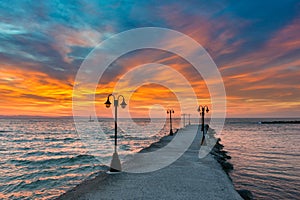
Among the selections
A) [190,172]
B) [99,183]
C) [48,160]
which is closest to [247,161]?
[190,172]

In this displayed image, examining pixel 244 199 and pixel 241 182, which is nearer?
pixel 244 199

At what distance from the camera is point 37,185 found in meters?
18.0

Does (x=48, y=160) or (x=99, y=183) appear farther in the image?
(x=48, y=160)

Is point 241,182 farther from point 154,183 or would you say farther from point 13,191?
point 13,191

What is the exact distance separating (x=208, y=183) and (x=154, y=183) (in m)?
2.85

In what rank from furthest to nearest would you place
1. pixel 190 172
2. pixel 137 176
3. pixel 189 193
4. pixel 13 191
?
1. pixel 13 191
2. pixel 190 172
3. pixel 137 176
4. pixel 189 193

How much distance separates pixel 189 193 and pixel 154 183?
2.31 m

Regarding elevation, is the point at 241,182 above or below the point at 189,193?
below

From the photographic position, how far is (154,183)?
501 inches

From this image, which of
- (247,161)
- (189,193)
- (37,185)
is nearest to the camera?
(189,193)

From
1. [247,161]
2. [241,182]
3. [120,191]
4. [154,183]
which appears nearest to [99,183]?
[120,191]

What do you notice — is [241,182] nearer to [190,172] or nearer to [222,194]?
[190,172]

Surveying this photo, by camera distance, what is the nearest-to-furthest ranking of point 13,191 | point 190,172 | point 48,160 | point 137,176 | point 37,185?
1. point 137,176
2. point 190,172
3. point 13,191
4. point 37,185
5. point 48,160

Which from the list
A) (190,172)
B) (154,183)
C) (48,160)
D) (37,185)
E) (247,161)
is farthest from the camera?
(48,160)
